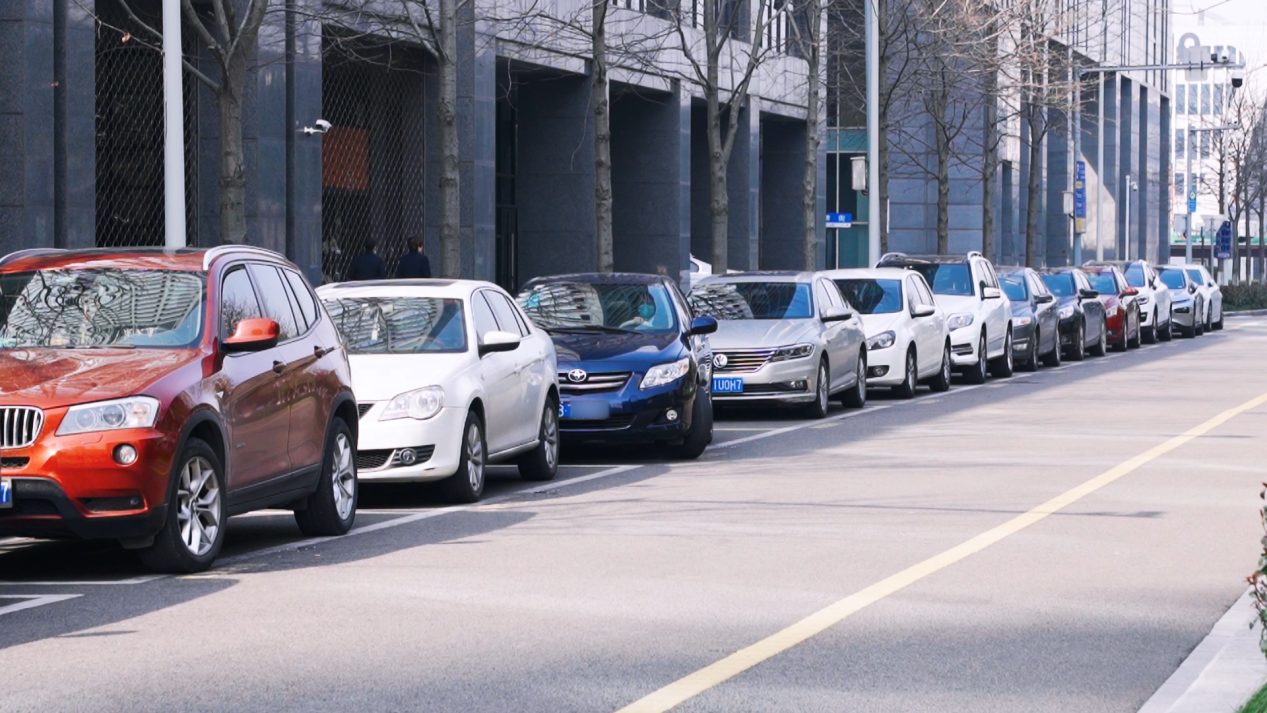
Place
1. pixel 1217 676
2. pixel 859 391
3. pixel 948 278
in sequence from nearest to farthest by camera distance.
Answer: pixel 1217 676 < pixel 859 391 < pixel 948 278

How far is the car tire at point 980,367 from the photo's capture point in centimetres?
2784

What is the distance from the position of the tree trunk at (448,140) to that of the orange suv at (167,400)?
1030 centimetres

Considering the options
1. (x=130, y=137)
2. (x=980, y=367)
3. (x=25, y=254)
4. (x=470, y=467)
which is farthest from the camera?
(x=980, y=367)

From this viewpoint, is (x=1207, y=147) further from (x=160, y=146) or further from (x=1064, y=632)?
(x=1064, y=632)

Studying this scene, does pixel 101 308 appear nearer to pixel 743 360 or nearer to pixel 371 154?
pixel 743 360

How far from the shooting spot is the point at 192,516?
9.79 m

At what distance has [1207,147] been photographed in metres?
93.1

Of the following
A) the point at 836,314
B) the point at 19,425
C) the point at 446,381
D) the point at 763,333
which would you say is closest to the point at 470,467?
the point at 446,381

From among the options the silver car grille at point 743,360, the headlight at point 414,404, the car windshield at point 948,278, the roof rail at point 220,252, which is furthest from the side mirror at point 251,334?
the car windshield at point 948,278

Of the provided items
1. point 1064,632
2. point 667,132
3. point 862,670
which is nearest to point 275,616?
point 862,670

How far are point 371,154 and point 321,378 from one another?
64.6ft

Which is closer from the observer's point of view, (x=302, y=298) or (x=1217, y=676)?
(x=1217, y=676)

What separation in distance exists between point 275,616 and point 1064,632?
10.8 ft

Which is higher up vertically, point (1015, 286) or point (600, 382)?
point (1015, 286)
